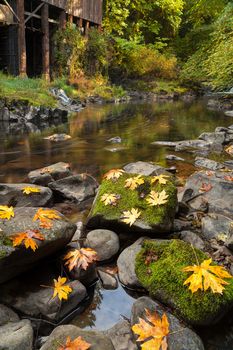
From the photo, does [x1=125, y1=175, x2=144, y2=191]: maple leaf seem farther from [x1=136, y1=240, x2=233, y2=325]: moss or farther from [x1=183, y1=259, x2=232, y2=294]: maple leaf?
[x1=183, y1=259, x2=232, y2=294]: maple leaf

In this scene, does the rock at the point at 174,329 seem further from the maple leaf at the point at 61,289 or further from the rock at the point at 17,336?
the rock at the point at 17,336

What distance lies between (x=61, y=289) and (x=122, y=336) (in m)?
0.61

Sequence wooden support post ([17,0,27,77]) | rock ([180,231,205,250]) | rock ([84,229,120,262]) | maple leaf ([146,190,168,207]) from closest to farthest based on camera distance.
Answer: rock ([84,229,120,262]) < rock ([180,231,205,250]) < maple leaf ([146,190,168,207]) < wooden support post ([17,0,27,77])

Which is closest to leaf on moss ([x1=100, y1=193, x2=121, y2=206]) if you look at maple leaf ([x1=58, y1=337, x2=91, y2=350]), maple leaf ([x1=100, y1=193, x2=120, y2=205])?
maple leaf ([x1=100, y1=193, x2=120, y2=205])

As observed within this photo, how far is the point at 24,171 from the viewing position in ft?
21.3

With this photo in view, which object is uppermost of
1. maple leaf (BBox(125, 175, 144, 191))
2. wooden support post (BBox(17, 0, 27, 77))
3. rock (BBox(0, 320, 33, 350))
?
wooden support post (BBox(17, 0, 27, 77))

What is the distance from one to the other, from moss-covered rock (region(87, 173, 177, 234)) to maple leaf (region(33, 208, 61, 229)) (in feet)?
2.00

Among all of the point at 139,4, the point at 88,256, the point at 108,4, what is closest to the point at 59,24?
the point at 108,4

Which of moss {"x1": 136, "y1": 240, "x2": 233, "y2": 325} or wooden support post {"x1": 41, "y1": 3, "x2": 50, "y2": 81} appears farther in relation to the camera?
wooden support post {"x1": 41, "y1": 3, "x2": 50, "y2": 81}

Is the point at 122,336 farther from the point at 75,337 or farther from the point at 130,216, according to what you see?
the point at 130,216

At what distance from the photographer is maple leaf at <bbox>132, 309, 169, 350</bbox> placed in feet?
7.73

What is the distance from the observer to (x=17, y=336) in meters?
Result: 2.39

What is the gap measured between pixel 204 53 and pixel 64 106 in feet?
21.1

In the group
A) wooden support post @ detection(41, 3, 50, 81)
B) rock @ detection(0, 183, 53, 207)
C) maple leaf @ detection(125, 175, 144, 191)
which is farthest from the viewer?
wooden support post @ detection(41, 3, 50, 81)
